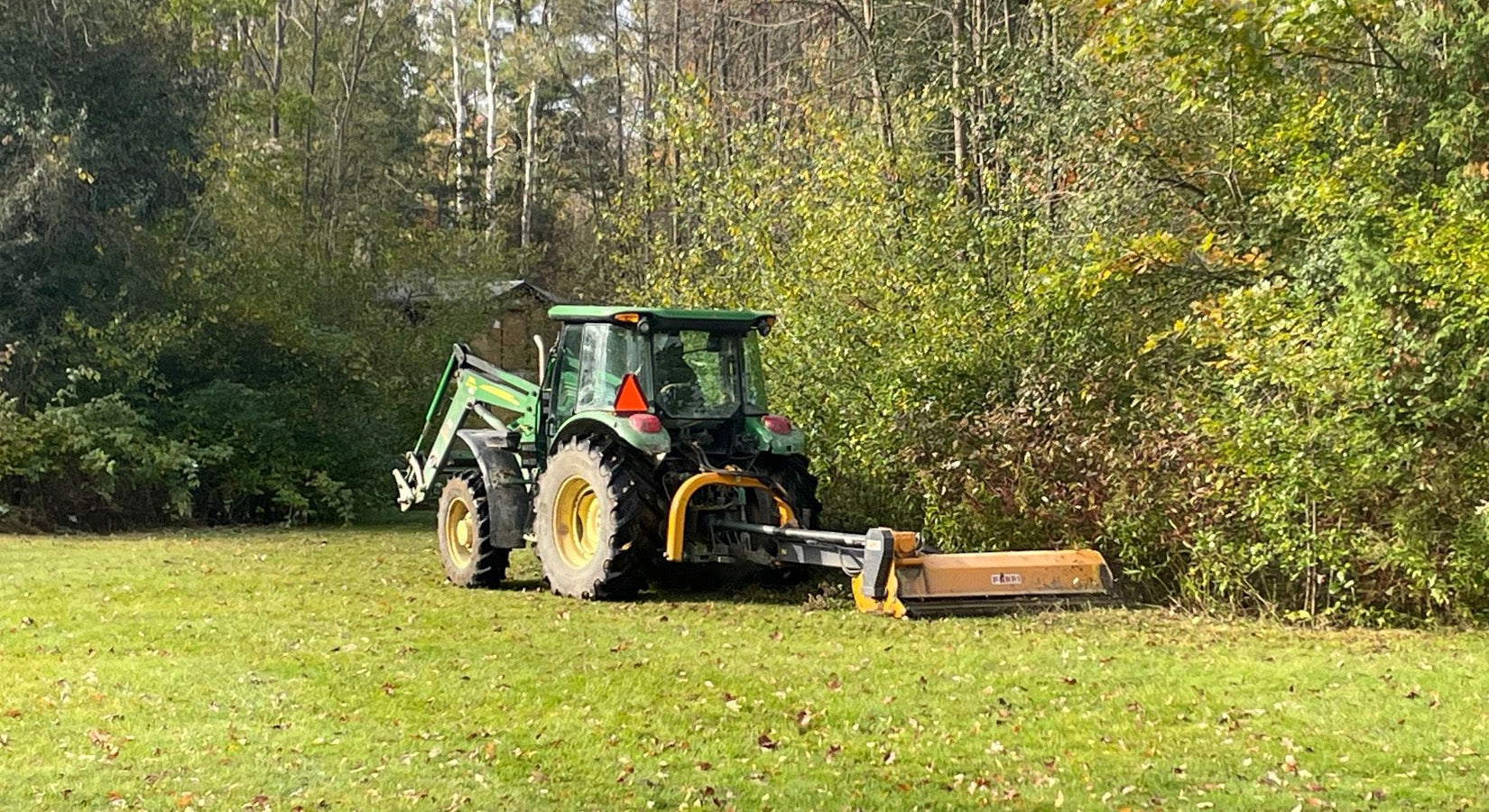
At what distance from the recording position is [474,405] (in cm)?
1230

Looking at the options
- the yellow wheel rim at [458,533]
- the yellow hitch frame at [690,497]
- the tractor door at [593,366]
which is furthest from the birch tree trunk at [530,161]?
the yellow hitch frame at [690,497]

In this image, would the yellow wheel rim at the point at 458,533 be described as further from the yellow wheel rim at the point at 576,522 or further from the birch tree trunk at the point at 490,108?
the birch tree trunk at the point at 490,108

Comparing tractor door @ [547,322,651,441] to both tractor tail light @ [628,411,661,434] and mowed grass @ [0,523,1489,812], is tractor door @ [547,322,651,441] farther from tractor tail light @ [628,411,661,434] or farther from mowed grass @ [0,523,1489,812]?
mowed grass @ [0,523,1489,812]

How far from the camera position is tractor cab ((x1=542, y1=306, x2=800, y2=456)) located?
10570 mm

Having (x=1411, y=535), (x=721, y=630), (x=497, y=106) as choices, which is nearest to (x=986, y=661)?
(x=721, y=630)

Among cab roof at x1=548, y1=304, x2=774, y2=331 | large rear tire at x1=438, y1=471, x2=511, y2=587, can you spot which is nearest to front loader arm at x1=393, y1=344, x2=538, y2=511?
large rear tire at x1=438, y1=471, x2=511, y2=587

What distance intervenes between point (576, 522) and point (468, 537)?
1369 millimetres

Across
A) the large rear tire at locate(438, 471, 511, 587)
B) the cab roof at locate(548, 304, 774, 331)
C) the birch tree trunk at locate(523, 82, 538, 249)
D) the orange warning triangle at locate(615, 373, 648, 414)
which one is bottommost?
the large rear tire at locate(438, 471, 511, 587)

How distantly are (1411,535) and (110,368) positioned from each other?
14462 millimetres

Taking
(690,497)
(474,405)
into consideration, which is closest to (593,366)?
(690,497)

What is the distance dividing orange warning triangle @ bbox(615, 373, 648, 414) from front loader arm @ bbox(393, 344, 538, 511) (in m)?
1.20

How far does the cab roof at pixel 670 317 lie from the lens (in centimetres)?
1052

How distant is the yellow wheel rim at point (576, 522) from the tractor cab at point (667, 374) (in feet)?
1.57

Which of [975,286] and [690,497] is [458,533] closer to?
[690,497]
